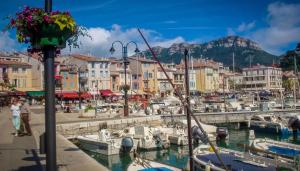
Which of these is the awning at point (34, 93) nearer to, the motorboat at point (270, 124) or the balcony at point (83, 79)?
the balcony at point (83, 79)

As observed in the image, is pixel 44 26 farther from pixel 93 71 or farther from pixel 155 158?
pixel 93 71

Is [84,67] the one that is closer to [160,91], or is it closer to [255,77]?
[160,91]

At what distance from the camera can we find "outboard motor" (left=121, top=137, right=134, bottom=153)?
2603 cm

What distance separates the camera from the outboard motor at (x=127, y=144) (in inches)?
1025

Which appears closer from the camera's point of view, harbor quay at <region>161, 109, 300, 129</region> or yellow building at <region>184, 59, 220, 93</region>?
harbor quay at <region>161, 109, 300, 129</region>

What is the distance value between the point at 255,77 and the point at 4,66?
105 m

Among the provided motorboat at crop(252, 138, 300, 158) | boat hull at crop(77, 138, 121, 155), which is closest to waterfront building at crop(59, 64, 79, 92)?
boat hull at crop(77, 138, 121, 155)

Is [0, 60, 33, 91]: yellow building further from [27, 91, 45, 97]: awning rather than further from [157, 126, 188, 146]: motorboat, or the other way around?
[157, 126, 188, 146]: motorboat

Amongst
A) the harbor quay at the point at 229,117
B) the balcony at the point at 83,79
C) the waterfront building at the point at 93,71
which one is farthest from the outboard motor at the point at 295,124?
the balcony at the point at 83,79

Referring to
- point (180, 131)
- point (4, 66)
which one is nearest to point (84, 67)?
point (4, 66)

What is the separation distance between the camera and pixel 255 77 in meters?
156

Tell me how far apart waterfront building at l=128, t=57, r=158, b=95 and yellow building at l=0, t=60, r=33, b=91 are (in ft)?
95.6

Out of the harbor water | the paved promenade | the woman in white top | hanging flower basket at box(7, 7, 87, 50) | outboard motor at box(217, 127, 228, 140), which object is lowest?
the harbor water

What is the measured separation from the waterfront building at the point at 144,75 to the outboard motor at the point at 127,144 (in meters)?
77.4
